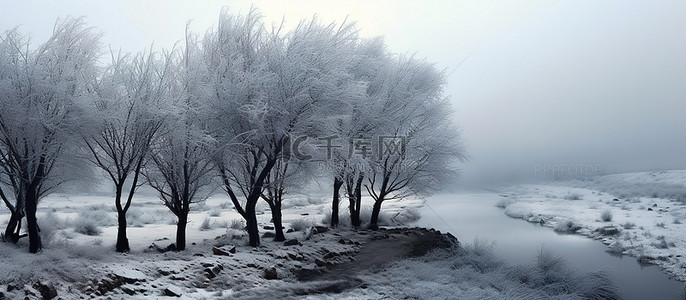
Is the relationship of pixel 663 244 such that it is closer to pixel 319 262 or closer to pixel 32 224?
pixel 319 262

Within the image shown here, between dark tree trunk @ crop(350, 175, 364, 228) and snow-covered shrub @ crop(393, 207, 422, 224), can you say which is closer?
dark tree trunk @ crop(350, 175, 364, 228)

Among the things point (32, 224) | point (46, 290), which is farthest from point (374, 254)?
point (32, 224)

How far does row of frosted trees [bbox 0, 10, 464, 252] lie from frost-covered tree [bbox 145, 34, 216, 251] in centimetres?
4

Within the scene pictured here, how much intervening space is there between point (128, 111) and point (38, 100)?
6.65 feet

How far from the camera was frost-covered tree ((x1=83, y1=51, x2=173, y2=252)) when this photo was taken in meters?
11.2

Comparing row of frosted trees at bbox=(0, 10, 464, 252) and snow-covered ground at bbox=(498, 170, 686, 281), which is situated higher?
row of frosted trees at bbox=(0, 10, 464, 252)

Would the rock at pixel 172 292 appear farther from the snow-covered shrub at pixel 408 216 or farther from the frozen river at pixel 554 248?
the snow-covered shrub at pixel 408 216

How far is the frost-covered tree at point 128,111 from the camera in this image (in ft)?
36.8

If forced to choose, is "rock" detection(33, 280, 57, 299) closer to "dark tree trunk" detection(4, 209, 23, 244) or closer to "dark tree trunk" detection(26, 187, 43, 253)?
"dark tree trunk" detection(26, 187, 43, 253)

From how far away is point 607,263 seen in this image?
1592 cm

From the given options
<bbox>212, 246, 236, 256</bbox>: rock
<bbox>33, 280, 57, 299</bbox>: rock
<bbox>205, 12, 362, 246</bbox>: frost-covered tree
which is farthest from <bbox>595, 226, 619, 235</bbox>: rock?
<bbox>33, 280, 57, 299</bbox>: rock

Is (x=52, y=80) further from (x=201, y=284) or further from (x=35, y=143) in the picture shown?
(x=201, y=284)

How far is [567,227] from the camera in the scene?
24.8 metres

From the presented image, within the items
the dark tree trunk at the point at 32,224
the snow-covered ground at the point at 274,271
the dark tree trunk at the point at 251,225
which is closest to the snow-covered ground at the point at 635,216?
the snow-covered ground at the point at 274,271
